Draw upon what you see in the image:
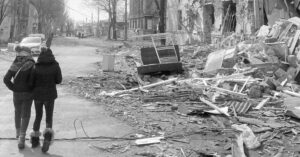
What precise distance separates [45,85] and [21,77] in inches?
15.6

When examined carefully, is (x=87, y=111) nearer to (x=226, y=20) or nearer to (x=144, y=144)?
(x=144, y=144)

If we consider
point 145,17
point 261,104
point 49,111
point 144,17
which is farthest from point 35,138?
point 144,17

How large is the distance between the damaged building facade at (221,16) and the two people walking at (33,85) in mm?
17227

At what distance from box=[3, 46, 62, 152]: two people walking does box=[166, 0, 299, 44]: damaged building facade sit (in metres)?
17.2

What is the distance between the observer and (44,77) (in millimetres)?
5738

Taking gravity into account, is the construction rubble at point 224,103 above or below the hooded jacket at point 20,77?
below

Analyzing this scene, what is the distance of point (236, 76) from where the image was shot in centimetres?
1202

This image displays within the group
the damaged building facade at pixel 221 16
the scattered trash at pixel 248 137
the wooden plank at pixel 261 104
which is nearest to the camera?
the scattered trash at pixel 248 137

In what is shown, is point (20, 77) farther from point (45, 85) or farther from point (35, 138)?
point (35, 138)

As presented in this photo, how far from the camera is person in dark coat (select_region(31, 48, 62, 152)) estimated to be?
5.73 m

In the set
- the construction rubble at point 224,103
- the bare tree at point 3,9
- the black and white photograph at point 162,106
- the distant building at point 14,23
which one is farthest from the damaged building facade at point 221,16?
the bare tree at point 3,9

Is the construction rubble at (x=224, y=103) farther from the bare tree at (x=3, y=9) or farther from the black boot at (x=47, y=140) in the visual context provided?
the bare tree at (x=3, y=9)

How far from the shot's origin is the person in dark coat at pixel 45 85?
225 inches

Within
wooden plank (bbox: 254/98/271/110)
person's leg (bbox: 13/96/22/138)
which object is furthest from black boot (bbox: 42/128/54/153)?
wooden plank (bbox: 254/98/271/110)
